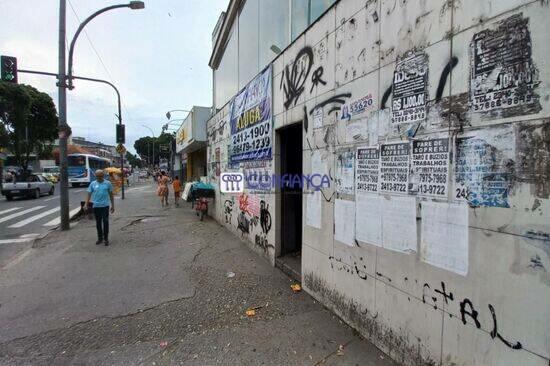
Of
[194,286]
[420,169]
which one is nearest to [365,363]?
[420,169]

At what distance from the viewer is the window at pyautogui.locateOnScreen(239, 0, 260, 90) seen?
7.25m

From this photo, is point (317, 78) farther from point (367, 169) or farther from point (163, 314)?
point (163, 314)

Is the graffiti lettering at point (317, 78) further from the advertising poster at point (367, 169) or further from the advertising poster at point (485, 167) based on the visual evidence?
the advertising poster at point (485, 167)

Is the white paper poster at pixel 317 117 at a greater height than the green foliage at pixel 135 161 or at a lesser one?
lesser

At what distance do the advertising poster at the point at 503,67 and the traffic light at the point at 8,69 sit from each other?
11.4 meters

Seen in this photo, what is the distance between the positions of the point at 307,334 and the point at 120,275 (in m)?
3.47

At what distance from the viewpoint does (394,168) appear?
114 inches

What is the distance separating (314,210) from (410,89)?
2091mm

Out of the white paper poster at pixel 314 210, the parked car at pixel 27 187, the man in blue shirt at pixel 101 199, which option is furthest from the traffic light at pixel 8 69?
the parked car at pixel 27 187

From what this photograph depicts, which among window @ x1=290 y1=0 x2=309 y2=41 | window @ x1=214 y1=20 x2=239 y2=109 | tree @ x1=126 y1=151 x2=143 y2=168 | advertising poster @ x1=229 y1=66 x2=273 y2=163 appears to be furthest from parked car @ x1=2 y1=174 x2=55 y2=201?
tree @ x1=126 y1=151 x2=143 y2=168

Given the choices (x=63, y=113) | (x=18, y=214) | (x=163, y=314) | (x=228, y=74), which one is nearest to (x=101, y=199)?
(x=63, y=113)

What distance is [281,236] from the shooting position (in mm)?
5660

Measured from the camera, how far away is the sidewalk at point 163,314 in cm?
307

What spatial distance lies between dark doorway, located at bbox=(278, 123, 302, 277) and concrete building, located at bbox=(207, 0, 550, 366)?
2.58 ft
